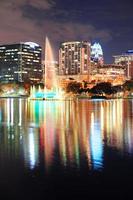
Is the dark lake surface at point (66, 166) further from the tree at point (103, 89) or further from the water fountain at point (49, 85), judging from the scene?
the tree at point (103, 89)

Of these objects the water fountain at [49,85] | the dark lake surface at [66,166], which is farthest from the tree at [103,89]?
the dark lake surface at [66,166]

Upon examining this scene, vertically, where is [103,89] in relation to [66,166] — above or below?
above

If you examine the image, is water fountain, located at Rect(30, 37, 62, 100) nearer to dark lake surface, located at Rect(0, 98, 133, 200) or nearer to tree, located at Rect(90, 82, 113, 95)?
tree, located at Rect(90, 82, 113, 95)

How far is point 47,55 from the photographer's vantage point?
12038 centimetres

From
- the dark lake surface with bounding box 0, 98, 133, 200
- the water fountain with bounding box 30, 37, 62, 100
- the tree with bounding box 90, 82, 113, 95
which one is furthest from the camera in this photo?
the tree with bounding box 90, 82, 113, 95

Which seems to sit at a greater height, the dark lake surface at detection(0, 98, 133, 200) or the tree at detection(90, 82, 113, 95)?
the tree at detection(90, 82, 113, 95)

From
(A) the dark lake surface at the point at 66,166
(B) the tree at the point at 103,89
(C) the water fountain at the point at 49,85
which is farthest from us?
(B) the tree at the point at 103,89

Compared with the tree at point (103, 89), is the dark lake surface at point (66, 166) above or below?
below

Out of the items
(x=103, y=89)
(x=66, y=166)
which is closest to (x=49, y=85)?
(x=103, y=89)

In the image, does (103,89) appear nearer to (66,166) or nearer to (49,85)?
(49,85)

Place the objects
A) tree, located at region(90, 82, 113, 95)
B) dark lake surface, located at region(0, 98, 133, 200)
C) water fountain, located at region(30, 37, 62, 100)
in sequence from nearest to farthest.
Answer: dark lake surface, located at region(0, 98, 133, 200) < water fountain, located at region(30, 37, 62, 100) < tree, located at region(90, 82, 113, 95)

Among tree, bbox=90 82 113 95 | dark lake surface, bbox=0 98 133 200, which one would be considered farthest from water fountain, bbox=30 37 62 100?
dark lake surface, bbox=0 98 133 200

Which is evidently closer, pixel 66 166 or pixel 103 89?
pixel 66 166

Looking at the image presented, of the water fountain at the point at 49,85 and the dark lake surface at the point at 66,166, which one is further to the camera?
the water fountain at the point at 49,85
